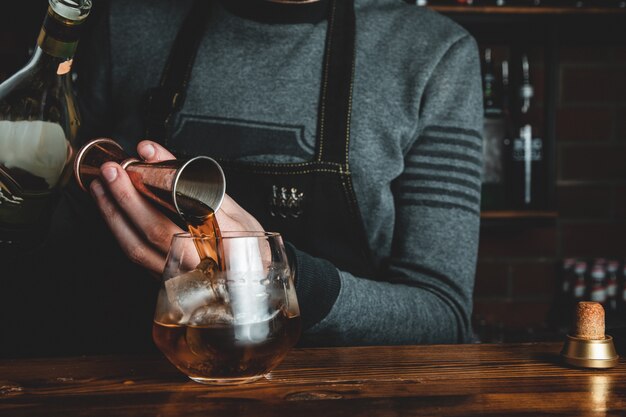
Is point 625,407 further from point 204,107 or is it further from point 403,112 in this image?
point 204,107

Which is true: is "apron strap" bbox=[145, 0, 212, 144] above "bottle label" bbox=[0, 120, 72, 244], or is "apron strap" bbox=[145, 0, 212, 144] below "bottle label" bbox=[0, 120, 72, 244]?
above

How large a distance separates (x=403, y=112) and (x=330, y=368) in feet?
2.15

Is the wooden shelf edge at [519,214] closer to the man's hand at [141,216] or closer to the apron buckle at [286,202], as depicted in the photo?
the apron buckle at [286,202]

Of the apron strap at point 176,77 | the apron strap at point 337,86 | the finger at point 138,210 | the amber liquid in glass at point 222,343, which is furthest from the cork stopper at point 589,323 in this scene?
the apron strap at point 176,77

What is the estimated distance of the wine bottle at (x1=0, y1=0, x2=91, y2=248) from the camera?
2.48 feet

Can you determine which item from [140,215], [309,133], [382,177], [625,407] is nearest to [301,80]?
[309,133]

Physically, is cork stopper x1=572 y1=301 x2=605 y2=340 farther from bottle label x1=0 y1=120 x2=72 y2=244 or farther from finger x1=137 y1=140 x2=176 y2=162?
bottle label x1=0 y1=120 x2=72 y2=244

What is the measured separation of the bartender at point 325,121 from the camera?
3.94 feet

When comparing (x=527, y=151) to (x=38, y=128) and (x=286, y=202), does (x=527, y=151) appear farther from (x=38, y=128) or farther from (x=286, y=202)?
(x=38, y=128)

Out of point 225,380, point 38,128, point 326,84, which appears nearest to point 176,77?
point 326,84

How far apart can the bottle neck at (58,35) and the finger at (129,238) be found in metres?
0.15

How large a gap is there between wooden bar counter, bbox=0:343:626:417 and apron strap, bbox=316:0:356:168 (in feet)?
1.69

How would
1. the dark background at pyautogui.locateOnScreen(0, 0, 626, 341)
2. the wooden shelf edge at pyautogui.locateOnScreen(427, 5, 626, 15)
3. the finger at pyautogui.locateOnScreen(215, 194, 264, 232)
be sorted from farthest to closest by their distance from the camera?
1. the dark background at pyautogui.locateOnScreen(0, 0, 626, 341)
2. the wooden shelf edge at pyautogui.locateOnScreen(427, 5, 626, 15)
3. the finger at pyautogui.locateOnScreen(215, 194, 264, 232)

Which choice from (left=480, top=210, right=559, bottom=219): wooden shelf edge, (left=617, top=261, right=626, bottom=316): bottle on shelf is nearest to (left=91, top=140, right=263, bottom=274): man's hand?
(left=480, top=210, right=559, bottom=219): wooden shelf edge
